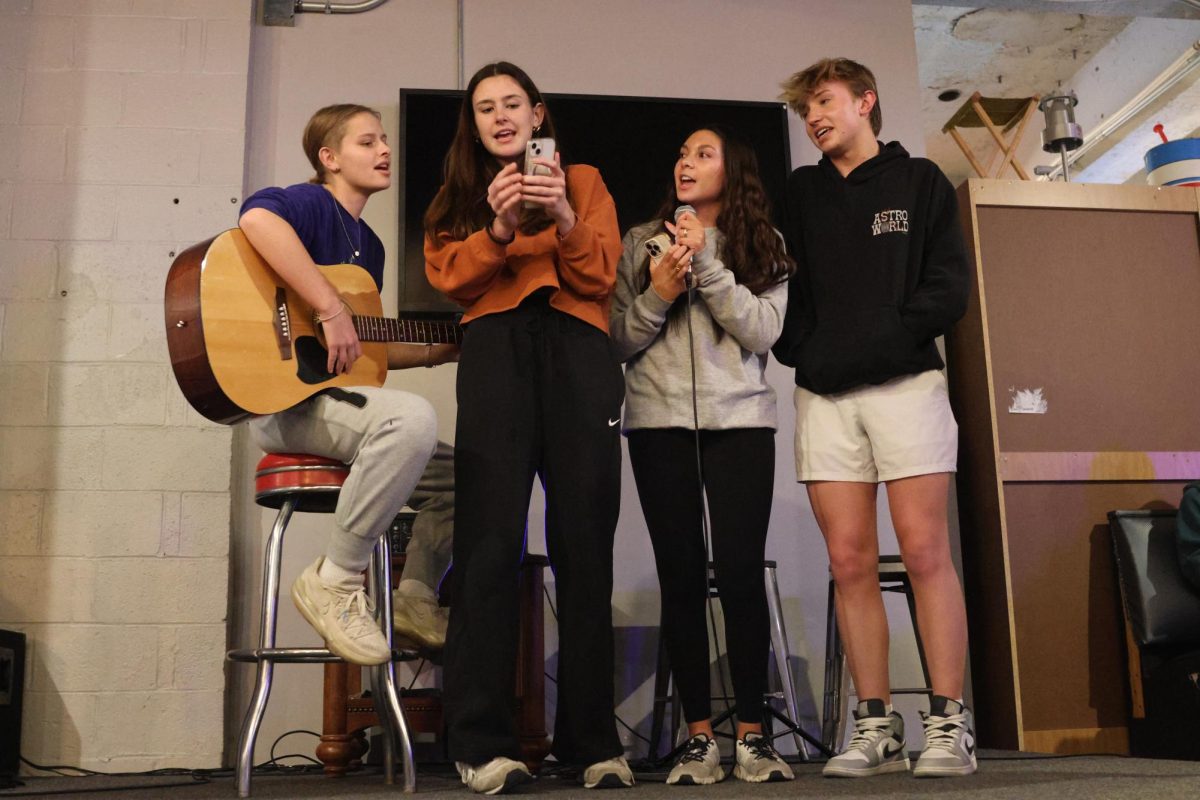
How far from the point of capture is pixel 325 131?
251cm

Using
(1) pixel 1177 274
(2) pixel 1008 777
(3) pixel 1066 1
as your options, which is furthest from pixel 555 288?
(3) pixel 1066 1

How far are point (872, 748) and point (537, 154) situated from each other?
1325mm

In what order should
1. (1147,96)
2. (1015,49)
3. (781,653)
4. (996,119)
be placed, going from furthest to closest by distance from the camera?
(1147,96) → (1015,49) → (996,119) → (781,653)

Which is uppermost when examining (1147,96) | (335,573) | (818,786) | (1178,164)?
(1147,96)

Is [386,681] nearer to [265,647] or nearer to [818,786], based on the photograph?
[265,647]

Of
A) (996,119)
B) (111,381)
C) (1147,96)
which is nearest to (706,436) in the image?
(111,381)

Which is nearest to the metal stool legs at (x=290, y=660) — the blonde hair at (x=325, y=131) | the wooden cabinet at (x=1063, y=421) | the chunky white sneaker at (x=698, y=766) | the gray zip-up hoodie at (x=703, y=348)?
the chunky white sneaker at (x=698, y=766)

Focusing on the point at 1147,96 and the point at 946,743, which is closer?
the point at 946,743

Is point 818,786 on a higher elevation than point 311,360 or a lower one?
lower

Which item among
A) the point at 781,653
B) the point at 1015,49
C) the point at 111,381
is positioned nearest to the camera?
the point at 781,653

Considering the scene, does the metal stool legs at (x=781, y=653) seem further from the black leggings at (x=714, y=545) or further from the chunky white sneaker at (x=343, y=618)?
the chunky white sneaker at (x=343, y=618)

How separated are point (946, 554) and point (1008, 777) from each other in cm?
45

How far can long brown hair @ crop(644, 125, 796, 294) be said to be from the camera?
236 centimetres

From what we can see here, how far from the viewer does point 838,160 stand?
253 centimetres
